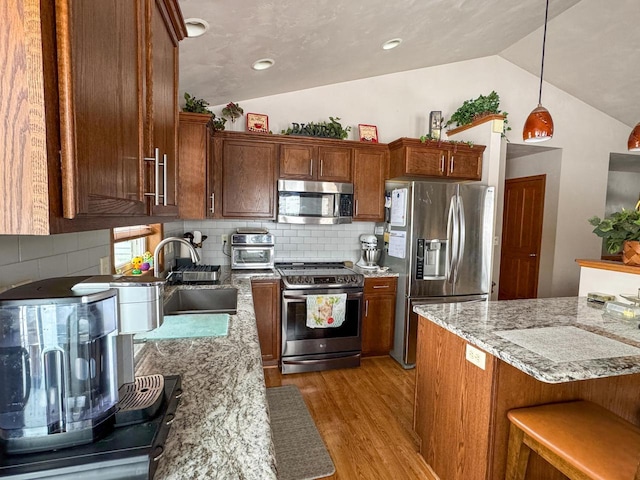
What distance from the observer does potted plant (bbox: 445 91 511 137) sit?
10.9 feet

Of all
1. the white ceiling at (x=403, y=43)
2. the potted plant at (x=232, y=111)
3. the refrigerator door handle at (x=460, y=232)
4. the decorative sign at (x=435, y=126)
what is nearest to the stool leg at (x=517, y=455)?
the refrigerator door handle at (x=460, y=232)

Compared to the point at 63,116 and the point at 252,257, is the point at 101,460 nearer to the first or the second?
the point at 63,116

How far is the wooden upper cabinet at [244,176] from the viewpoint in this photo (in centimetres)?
305

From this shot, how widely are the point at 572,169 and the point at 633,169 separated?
1882 mm

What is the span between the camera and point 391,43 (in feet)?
9.34

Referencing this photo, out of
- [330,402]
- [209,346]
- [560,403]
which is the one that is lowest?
[330,402]

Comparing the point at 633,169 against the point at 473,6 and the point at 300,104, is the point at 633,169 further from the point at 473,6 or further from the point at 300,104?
the point at 300,104

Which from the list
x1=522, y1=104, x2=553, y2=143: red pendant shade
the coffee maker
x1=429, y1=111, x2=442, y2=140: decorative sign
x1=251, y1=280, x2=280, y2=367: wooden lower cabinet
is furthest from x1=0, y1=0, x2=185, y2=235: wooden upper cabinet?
x1=429, y1=111, x2=442, y2=140: decorative sign

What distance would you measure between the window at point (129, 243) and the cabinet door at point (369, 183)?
193cm

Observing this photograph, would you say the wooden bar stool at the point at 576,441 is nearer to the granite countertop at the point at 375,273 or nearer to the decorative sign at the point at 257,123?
the granite countertop at the point at 375,273

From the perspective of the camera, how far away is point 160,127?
108cm

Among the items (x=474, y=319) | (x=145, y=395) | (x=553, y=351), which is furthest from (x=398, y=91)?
(x=145, y=395)

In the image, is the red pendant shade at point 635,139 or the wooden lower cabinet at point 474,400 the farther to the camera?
the red pendant shade at point 635,139

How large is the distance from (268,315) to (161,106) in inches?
86.5
